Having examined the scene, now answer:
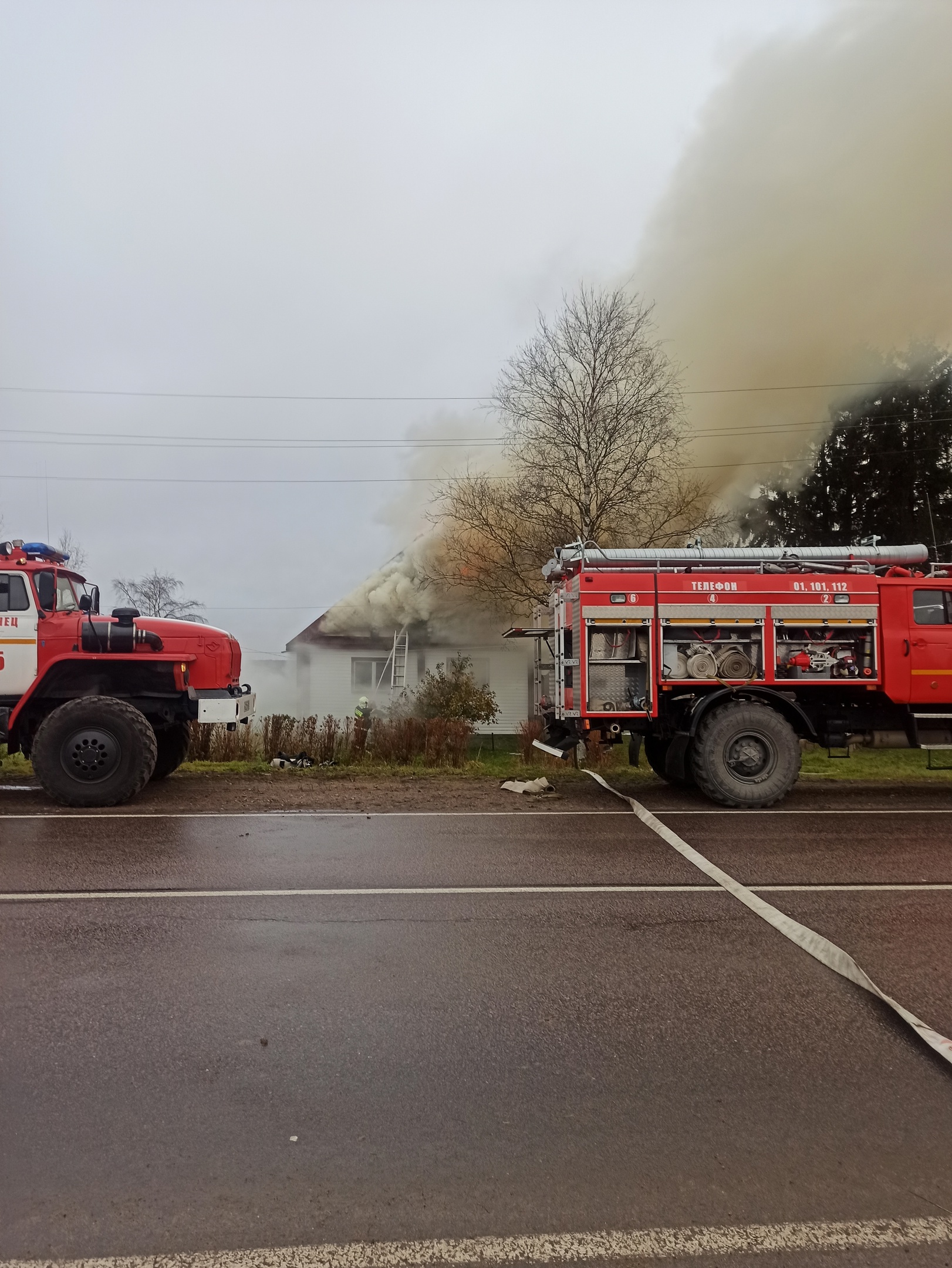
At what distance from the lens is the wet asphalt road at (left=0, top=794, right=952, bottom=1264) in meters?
2.52

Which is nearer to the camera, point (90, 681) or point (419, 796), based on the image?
point (90, 681)

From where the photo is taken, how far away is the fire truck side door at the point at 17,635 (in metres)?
9.40

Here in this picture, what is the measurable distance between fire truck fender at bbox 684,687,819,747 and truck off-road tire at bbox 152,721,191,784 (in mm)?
5916

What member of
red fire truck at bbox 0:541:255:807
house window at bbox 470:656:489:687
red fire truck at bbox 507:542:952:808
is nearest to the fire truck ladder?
house window at bbox 470:656:489:687

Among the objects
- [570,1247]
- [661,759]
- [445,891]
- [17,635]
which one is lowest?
[570,1247]

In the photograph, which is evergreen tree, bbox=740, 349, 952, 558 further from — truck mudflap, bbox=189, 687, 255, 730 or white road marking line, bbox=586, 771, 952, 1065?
white road marking line, bbox=586, 771, 952, 1065

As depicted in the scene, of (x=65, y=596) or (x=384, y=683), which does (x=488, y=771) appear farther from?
(x=384, y=683)

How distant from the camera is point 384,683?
2534 centimetres

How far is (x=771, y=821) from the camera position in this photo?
854 cm

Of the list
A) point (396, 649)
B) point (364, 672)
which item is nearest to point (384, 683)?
point (364, 672)

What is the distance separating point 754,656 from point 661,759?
6.29 feet

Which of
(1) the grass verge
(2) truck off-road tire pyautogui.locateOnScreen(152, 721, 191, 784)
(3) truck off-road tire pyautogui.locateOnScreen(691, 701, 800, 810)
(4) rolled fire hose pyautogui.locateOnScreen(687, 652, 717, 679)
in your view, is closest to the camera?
(3) truck off-road tire pyautogui.locateOnScreen(691, 701, 800, 810)

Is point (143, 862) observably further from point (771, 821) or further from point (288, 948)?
point (771, 821)

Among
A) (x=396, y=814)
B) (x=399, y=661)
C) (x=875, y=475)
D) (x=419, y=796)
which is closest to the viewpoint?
(x=396, y=814)
